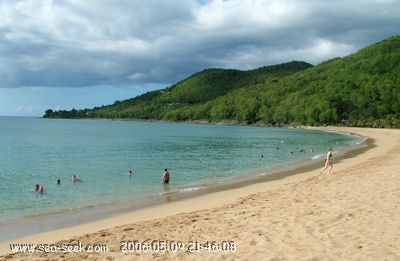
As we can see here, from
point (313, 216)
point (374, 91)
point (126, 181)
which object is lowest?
point (126, 181)

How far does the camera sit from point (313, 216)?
39.8 feet

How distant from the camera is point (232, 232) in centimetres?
1098

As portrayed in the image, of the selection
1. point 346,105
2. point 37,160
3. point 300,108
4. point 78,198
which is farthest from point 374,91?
point 78,198

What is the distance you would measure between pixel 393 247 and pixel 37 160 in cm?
4485

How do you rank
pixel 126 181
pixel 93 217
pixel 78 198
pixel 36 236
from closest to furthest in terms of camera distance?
1. pixel 36 236
2. pixel 93 217
3. pixel 78 198
4. pixel 126 181

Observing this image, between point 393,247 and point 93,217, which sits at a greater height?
point 393,247

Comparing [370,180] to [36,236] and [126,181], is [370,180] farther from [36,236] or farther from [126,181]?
[126,181]

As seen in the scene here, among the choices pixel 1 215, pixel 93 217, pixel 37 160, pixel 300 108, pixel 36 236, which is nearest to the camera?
pixel 36 236

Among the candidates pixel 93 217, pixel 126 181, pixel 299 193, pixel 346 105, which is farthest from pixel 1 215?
pixel 346 105

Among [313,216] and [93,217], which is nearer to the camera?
[313,216]

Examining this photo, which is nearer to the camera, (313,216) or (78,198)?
(313,216)

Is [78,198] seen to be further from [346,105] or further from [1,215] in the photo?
[346,105]

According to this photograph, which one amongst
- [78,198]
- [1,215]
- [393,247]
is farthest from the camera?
[78,198]

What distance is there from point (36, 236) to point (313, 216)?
1025cm
